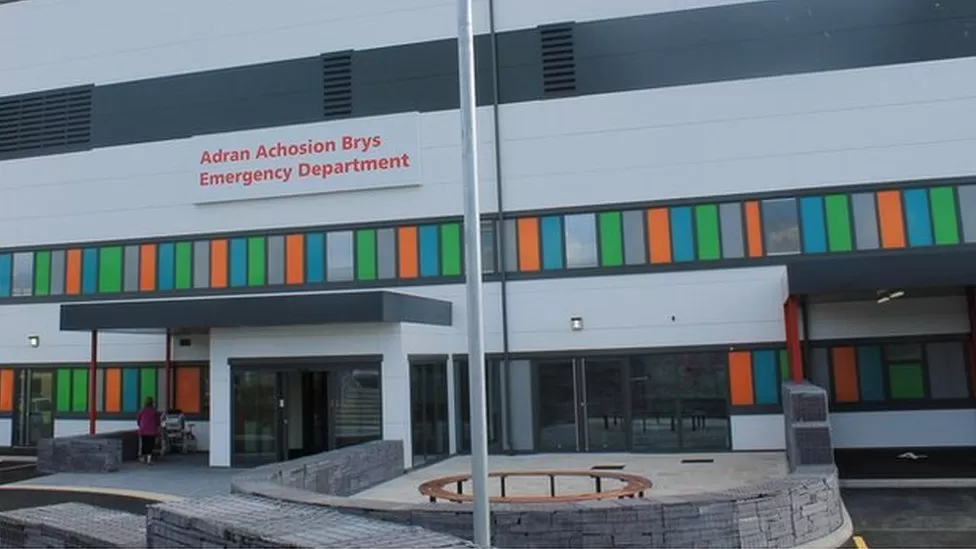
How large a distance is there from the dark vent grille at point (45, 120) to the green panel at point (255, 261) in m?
6.13

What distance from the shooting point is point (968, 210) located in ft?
56.7

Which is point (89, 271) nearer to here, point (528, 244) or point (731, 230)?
point (528, 244)

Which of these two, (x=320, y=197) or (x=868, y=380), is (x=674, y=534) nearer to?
(x=868, y=380)

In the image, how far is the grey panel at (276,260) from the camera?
2086 centimetres

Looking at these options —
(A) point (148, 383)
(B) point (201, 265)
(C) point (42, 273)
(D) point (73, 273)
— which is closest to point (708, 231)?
(B) point (201, 265)

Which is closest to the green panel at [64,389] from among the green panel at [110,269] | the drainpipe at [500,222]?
the green panel at [110,269]

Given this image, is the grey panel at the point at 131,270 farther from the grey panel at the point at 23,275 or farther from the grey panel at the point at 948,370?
the grey panel at the point at 948,370

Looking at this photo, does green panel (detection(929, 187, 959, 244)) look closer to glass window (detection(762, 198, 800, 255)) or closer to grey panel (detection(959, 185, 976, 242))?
grey panel (detection(959, 185, 976, 242))

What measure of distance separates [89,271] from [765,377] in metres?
17.6

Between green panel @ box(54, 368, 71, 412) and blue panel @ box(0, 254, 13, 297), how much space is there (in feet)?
9.92

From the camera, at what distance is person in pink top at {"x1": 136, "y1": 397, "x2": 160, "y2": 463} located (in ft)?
61.7

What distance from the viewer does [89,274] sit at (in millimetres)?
22578

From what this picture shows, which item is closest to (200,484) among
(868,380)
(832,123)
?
(868,380)

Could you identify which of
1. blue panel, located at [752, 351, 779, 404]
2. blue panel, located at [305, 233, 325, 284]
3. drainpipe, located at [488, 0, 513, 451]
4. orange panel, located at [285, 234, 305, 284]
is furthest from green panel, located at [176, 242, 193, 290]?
blue panel, located at [752, 351, 779, 404]
